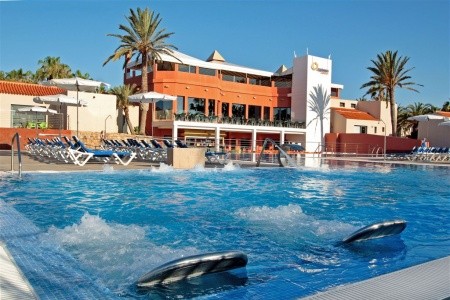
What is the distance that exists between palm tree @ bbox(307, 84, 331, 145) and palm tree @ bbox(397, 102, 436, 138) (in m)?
13.4

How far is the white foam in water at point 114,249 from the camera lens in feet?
13.3

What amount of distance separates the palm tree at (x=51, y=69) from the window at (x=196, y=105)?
626 inches

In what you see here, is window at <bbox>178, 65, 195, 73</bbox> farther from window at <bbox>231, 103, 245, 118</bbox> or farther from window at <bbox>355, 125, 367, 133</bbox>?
window at <bbox>355, 125, 367, 133</bbox>

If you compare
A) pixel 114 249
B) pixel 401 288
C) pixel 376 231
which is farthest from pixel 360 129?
pixel 401 288

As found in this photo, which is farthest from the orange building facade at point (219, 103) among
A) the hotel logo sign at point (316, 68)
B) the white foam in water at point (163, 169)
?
the white foam in water at point (163, 169)

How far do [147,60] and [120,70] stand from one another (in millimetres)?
7530

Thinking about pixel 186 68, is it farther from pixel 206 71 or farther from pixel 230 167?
pixel 230 167

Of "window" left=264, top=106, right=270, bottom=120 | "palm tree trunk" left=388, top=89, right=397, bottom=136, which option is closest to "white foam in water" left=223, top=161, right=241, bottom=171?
"window" left=264, top=106, right=270, bottom=120

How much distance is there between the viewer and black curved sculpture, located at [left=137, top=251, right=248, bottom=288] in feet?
11.9

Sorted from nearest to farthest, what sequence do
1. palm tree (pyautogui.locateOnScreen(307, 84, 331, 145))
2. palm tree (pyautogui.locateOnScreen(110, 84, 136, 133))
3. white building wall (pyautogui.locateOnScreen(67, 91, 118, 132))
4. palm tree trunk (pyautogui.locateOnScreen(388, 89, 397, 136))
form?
white building wall (pyautogui.locateOnScreen(67, 91, 118, 132))
palm tree (pyautogui.locateOnScreen(110, 84, 136, 133))
palm tree (pyautogui.locateOnScreen(307, 84, 331, 145))
palm tree trunk (pyautogui.locateOnScreen(388, 89, 397, 136))

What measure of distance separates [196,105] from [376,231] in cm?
2911

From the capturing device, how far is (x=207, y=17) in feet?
49.5

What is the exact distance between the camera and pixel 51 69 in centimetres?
4184

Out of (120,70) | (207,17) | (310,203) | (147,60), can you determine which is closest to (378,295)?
(310,203)
